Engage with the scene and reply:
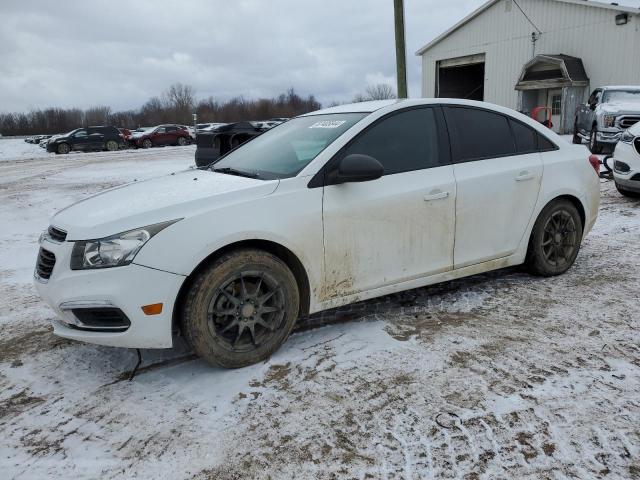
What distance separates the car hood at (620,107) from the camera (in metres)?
12.6

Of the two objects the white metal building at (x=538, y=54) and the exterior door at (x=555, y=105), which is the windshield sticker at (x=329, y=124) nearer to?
the white metal building at (x=538, y=54)

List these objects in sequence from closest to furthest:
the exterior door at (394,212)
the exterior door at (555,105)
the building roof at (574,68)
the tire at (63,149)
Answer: the exterior door at (394,212), the building roof at (574,68), the exterior door at (555,105), the tire at (63,149)

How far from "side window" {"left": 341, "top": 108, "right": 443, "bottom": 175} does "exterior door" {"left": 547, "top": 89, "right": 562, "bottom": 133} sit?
2448cm

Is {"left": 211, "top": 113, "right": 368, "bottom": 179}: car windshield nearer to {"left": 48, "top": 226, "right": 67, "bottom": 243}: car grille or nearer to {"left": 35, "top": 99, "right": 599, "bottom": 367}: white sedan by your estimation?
{"left": 35, "top": 99, "right": 599, "bottom": 367}: white sedan

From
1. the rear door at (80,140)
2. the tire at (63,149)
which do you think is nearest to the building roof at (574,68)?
the rear door at (80,140)

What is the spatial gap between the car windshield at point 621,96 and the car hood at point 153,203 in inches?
548

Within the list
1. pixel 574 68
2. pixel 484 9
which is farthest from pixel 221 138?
pixel 484 9

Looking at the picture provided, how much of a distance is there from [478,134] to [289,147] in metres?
1.53

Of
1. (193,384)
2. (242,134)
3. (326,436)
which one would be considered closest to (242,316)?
(193,384)

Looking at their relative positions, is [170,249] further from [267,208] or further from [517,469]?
[517,469]

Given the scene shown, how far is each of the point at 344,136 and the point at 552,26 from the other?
2578 centimetres

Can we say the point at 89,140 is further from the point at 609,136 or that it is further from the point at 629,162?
the point at 629,162

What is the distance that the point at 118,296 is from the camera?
2.84 m

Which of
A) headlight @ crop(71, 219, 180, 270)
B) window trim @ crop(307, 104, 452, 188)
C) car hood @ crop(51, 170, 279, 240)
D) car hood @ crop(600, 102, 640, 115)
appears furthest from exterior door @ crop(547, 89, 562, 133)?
headlight @ crop(71, 219, 180, 270)
